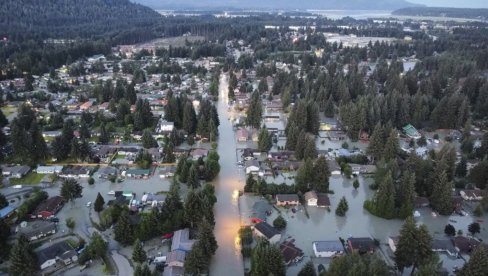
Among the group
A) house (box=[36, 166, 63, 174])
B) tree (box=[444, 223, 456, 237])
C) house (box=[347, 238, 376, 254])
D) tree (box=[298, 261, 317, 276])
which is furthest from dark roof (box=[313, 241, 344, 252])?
house (box=[36, 166, 63, 174])

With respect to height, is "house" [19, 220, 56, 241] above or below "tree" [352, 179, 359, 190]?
below

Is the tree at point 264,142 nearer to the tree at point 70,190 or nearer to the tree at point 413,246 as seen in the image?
the tree at point 70,190

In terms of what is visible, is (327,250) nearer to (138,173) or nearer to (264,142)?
(264,142)

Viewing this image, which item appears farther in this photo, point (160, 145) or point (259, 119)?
point (259, 119)

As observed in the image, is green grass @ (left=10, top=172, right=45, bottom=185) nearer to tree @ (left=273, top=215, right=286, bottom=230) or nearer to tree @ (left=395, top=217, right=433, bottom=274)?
tree @ (left=273, top=215, right=286, bottom=230)

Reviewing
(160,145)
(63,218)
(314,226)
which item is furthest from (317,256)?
(160,145)

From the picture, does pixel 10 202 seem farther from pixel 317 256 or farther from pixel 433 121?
pixel 433 121
